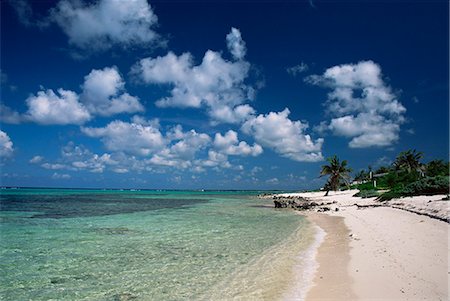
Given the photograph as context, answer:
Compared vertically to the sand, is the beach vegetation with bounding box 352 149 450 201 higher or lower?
higher

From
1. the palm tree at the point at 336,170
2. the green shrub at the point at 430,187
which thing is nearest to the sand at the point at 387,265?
the green shrub at the point at 430,187

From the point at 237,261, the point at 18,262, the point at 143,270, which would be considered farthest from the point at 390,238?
the point at 18,262

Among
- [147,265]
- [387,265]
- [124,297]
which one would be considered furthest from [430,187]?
[124,297]

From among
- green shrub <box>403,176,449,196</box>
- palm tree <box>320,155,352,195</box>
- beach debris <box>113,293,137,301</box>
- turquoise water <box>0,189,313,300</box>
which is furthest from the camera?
palm tree <box>320,155,352,195</box>

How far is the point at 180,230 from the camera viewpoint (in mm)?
21094

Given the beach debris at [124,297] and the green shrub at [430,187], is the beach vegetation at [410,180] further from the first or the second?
the beach debris at [124,297]

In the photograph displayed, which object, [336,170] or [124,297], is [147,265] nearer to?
[124,297]

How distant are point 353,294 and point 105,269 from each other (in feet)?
27.9

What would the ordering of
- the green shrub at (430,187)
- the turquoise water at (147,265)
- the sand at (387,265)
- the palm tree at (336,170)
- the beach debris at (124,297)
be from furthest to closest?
the palm tree at (336,170) < the green shrub at (430,187) < the turquoise water at (147,265) < the beach debris at (124,297) < the sand at (387,265)

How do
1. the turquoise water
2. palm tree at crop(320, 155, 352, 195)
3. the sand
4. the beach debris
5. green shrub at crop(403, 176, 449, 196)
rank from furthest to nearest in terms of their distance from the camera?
palm tree at crop(320, 155, 352, 195) < green shrub at crop(403, 176, 449, 196) < the turquoise water < the beach debris < the sand

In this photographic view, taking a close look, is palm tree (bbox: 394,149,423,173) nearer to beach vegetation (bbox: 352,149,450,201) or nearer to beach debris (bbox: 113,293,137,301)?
beach vegetation (bbox: 352,149,450,201)

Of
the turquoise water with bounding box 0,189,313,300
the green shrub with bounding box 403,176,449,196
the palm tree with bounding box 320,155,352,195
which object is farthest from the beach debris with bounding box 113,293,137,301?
the palm tree with bounding box 320,155,352,195

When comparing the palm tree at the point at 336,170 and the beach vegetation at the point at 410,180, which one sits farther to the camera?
the palm tree at the point at 336,170

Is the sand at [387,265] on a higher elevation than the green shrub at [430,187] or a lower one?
lower
